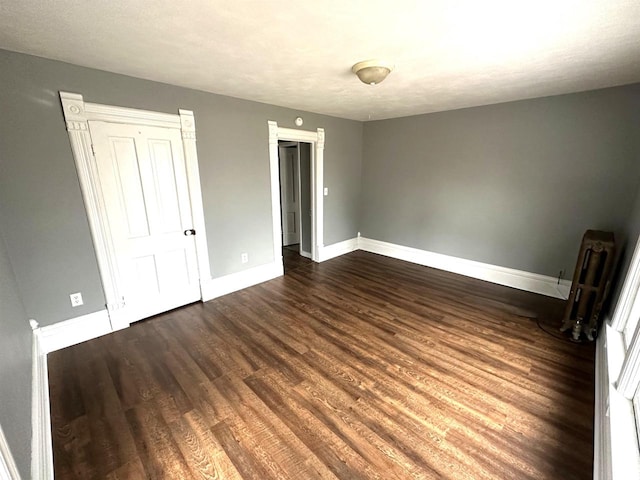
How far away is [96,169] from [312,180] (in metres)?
2.85

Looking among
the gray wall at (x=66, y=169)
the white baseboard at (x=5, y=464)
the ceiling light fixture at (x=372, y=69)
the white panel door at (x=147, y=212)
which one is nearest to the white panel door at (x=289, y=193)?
the gray wall at (x=66, y=169)

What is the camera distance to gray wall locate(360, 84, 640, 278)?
114 inches

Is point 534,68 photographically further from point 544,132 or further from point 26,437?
point 26,437

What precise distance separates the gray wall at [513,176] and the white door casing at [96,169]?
3254mm

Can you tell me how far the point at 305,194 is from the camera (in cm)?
501

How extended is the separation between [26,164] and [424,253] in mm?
4932

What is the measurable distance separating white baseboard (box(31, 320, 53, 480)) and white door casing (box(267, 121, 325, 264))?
2638 millimetres

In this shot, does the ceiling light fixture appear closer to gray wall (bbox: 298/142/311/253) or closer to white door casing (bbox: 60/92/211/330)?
white door casing (bbox: 60/92/211/330)

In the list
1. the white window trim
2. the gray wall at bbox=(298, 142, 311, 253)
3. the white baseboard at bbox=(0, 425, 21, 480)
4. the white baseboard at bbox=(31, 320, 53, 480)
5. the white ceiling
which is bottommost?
the white baseboard at bbox=(31, 320, 53, 480)

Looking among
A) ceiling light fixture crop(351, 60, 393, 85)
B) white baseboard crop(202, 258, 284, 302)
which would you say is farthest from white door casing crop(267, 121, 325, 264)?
ceiling light fixture crop(351, 60, 393, 85)

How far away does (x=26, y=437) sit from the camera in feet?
4.36

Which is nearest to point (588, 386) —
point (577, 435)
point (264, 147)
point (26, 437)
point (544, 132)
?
point (577, 435)

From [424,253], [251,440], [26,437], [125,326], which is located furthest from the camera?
[424,253]

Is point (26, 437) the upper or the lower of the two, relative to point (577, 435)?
upper
